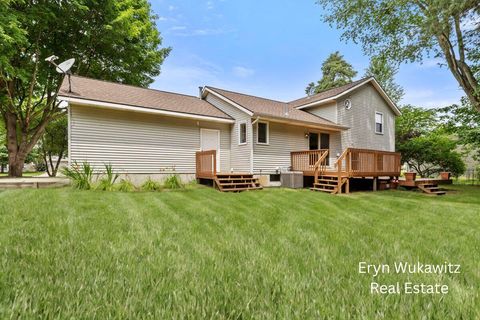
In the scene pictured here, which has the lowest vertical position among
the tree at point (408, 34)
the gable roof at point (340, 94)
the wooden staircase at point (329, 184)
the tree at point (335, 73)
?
the wooden staircase at point (329, 184)

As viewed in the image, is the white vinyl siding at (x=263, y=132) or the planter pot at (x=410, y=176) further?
the white vinyl siding at (x=263, y=132)

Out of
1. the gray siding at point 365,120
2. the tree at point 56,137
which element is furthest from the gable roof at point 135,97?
the tree at point 56,137

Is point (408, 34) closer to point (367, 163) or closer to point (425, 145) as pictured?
point (367, 163)

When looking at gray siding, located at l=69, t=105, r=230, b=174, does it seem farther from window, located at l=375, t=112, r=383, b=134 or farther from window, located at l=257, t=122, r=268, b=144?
window, located at l=375, t=112, r=383, b=134

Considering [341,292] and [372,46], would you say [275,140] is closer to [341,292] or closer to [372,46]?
[372,46]

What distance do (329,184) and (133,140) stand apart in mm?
7841

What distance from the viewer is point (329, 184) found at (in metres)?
10.5

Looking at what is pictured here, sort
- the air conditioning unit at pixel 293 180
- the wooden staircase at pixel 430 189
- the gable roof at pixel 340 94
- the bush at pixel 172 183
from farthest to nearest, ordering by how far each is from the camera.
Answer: the gable roof at pixel 340 94 → the air conditioning unit at pixel 293 180 → the wooden staircase at pixel 430 189 → the bush at pixel 172 183

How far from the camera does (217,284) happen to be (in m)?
2.15

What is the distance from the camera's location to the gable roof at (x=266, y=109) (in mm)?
11656

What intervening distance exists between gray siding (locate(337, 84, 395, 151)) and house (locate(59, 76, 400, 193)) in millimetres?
105

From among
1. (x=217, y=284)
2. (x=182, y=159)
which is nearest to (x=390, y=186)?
(x=182, y=159)

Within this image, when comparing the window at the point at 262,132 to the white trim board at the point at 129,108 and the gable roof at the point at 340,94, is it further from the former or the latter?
the gable roof at the point at 340,94

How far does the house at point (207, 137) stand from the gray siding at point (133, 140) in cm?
3
